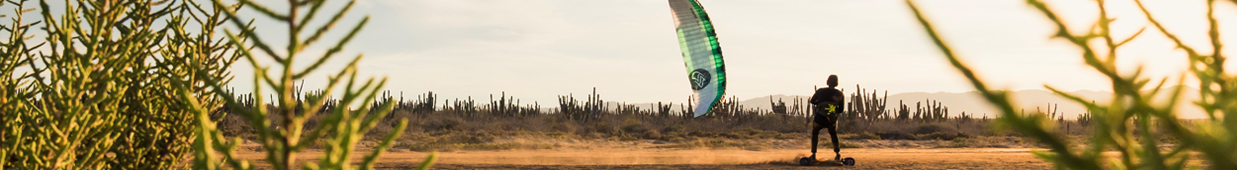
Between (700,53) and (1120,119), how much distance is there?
1834 cm

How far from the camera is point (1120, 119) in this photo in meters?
0.51

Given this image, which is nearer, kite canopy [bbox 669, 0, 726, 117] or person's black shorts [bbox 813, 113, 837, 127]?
person's black shorts [bbox 813, 113, 837, 127]

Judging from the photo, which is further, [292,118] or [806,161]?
[806,161]

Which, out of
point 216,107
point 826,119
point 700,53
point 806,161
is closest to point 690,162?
point 806,161

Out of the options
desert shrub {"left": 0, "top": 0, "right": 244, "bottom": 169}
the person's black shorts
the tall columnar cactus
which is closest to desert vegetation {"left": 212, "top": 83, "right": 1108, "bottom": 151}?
the tall columnar cactus

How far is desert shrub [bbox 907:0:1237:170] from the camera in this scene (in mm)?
443

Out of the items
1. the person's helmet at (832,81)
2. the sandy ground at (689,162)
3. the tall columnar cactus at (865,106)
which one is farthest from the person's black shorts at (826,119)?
the tall columnar cactus at (865,106)

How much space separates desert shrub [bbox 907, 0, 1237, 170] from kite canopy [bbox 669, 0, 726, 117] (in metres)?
18.0

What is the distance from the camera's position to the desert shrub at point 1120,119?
44 cm

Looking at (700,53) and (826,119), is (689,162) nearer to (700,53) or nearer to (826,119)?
(826,119)

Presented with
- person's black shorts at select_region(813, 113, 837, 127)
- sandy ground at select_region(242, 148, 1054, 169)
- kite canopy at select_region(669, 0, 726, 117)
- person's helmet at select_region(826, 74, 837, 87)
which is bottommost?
sandy ground at select_region(242, 148, 1054, 169)

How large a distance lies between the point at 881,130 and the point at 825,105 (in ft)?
52.4

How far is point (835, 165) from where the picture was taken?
439 inches

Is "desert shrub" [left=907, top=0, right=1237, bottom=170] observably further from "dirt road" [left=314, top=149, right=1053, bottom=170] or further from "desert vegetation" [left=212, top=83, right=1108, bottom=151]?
"desert vegetation" [left=212, top=83, right=1108, bottom=151]
